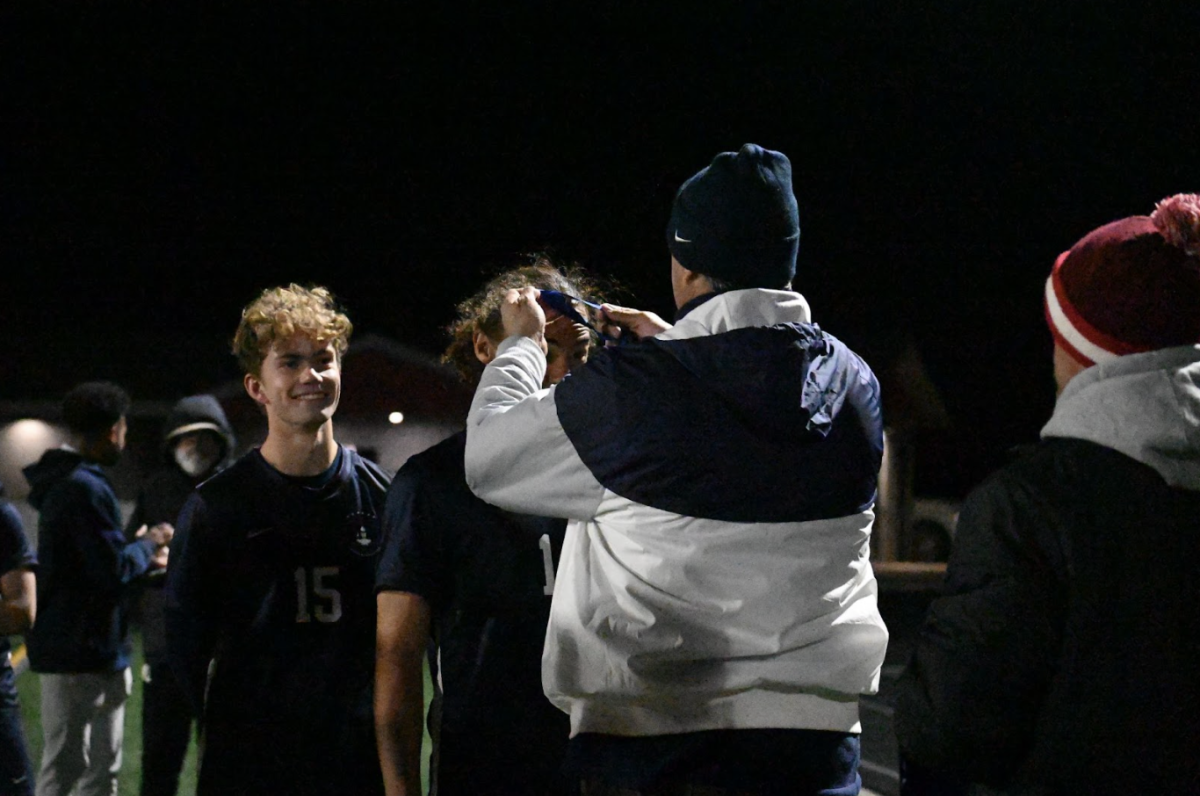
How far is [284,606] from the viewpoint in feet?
11.6

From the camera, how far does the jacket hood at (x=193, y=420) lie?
672cm

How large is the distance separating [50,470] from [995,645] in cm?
539

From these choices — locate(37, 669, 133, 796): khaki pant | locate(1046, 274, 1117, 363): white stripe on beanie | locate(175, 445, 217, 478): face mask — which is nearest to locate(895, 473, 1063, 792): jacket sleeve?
locate(1046, 274, 1117, 363): white stripe on beanie

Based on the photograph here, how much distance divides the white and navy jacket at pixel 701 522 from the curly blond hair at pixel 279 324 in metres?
1.89

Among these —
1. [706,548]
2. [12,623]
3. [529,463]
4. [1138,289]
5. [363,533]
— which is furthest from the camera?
[12,623]

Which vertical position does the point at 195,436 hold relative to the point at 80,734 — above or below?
above

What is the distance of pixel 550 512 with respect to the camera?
2309mm

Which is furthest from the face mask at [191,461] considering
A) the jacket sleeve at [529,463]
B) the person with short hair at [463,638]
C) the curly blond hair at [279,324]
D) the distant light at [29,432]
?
the distant light at [29,432]

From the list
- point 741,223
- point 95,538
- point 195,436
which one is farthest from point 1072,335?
point 195,436

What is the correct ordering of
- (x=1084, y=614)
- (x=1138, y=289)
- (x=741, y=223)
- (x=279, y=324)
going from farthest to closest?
1. (x=279, y=324)
2. (x=741, y=223)
3. (x=1138, y=289)
4. (x=1084, y=614)

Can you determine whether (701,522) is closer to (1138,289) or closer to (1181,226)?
(1138,289)

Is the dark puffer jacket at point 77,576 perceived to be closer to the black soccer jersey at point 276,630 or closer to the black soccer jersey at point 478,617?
the black soccer jersey at point 276,630

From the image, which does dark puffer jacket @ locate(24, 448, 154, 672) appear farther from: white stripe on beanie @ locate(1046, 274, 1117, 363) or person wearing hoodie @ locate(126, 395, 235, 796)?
white stripe on beanie @ locate(1046, 274, 1117, 363)

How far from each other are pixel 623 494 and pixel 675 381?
0.83 ft
